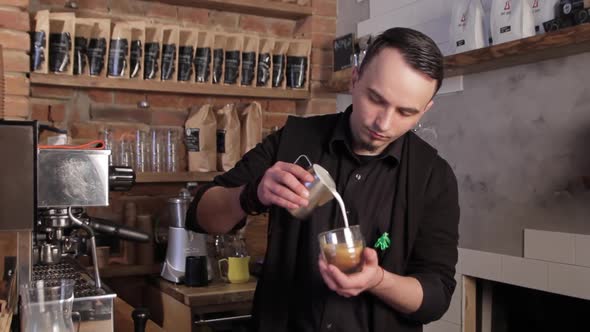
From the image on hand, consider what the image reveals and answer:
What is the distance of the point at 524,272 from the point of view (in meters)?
2.23

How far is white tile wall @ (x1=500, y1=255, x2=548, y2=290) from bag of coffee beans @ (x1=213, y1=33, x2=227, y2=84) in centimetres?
161

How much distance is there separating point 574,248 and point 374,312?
98 centimetres

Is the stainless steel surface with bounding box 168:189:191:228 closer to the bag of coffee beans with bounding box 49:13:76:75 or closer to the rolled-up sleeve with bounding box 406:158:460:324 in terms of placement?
the bag of coffee beans with bounding box 49:13:76:75

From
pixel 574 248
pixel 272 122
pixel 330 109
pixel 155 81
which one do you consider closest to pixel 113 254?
pixel 155 81

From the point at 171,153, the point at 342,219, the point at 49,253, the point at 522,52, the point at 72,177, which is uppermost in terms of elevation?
the point at 522,52

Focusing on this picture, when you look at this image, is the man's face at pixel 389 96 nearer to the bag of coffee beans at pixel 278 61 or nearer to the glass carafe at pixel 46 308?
the glass carafe at pixel 46 308

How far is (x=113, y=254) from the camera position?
2.91 meters

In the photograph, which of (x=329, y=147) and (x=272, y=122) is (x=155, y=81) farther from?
(x=329, y=147)

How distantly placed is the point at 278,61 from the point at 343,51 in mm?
370

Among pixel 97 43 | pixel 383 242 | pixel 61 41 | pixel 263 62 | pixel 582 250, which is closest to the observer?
pixel 383 242

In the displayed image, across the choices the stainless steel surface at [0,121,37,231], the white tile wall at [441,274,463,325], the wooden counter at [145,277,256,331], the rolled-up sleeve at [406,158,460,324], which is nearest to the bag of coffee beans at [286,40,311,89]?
the wooden counter at [145,277,256,331]

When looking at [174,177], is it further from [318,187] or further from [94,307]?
[318,187]

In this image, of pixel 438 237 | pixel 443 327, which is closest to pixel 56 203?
pixel 438 237

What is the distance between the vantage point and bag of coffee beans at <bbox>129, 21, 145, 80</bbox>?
9.41 feet
